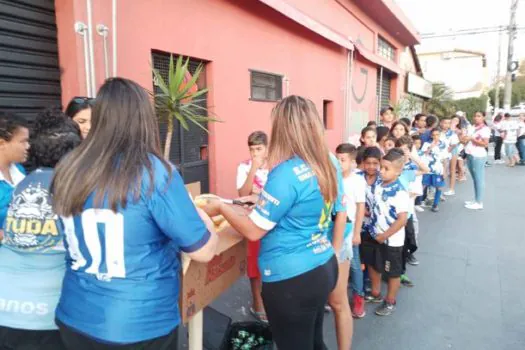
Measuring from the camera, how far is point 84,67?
10.4 feet

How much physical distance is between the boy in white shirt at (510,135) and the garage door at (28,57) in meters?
13.8

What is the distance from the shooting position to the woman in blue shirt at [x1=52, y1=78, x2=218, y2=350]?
4.21 ft

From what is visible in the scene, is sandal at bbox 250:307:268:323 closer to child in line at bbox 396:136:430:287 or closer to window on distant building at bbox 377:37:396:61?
child in line at bbox 396:136:430:287

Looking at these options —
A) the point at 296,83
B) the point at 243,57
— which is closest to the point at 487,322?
the point at 243,57

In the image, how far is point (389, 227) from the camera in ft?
10.5

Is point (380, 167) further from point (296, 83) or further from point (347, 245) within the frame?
point (296, 83)

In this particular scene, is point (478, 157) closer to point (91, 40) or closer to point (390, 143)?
Answer: point (390, 143)

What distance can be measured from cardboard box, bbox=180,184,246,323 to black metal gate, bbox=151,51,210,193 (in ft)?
7.03

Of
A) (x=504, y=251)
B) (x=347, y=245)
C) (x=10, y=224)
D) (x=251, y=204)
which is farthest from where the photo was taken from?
(x=504, y=251)

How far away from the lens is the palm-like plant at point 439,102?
67.6 feet

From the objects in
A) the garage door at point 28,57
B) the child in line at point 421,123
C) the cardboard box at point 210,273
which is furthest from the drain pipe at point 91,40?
the child in line at point 421,123

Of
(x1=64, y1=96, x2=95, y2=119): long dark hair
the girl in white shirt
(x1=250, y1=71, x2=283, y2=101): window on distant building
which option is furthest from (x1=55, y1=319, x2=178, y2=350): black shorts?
the girl in white shirt

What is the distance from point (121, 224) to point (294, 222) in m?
0.80

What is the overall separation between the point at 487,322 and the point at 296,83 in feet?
15.9
